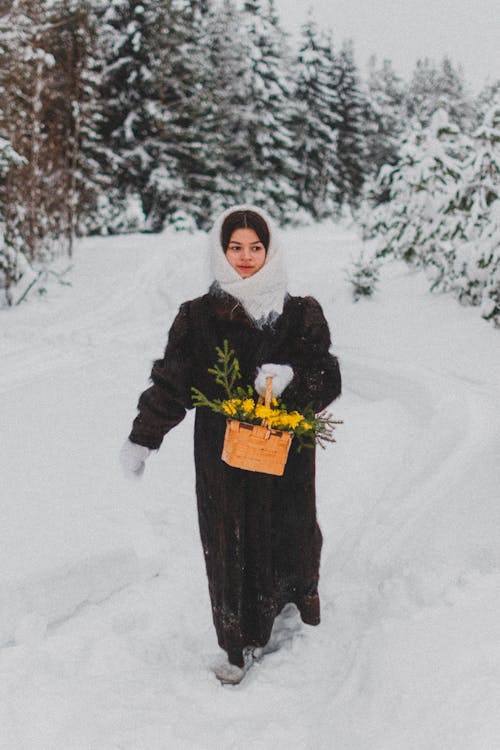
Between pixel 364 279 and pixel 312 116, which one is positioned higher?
pixel 312 116

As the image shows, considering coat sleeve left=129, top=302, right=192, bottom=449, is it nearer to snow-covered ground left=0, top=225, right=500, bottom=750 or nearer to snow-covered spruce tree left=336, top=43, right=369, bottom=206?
snow-covered ground left=0, top=225, right=500, bottom=750

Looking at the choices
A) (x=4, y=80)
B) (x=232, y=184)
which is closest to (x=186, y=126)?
(x=232, y=184)

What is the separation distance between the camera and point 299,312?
8.14 ft

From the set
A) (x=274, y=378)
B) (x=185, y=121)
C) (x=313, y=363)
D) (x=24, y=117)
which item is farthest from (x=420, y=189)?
(x=185, y=121)

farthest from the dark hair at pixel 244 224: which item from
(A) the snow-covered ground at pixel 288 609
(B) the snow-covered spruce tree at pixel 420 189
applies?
(B) the snow-covered spruce tree at pixel 420 189

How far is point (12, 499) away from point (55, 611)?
38.6 inches

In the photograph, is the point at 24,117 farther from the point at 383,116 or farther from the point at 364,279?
the point at 383,116

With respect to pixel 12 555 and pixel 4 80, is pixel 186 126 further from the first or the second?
pixel 12 555

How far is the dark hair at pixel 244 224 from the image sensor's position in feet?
7.71

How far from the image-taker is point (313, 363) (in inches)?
97.8

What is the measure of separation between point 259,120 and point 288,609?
25.0 metres

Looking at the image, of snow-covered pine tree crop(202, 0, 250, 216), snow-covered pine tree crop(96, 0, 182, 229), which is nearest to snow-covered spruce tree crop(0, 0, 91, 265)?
snow-covered pine tree crop(96, 0, 182, 229)

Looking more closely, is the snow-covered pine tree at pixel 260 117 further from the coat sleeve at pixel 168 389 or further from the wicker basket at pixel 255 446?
the wicker basket at pixel 255 446

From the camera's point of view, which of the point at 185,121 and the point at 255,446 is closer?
the point at 255,446
